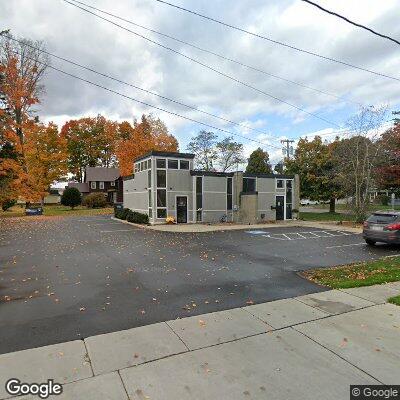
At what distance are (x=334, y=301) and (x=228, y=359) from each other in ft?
10.2

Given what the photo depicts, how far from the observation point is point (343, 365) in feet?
12.3

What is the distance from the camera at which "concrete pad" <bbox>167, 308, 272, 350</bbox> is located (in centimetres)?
443

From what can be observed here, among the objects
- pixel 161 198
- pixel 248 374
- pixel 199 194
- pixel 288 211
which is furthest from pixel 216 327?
pixel 288 211

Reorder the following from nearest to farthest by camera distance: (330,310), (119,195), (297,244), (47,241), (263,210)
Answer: (330,310) < (297,244) < (47,241) < (263,210) < (119,195)

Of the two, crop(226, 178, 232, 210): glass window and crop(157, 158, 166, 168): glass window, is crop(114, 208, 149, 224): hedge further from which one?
crop(226, 178, 232, 210): glass window

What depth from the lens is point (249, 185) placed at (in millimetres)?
26922

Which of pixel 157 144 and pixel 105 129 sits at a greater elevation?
pixel 105 129

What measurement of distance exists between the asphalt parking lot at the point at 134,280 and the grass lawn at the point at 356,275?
0.46 meters

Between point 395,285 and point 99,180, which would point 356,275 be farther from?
point 99,180

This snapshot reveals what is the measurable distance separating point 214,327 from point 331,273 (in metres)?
4.81

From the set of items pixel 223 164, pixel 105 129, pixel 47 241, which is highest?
pixel 105 129

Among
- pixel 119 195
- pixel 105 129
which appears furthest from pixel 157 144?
pixel 105 129

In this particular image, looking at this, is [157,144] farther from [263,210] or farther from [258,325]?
[258,325]

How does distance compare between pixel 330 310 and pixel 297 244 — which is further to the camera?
pixel 297 244
